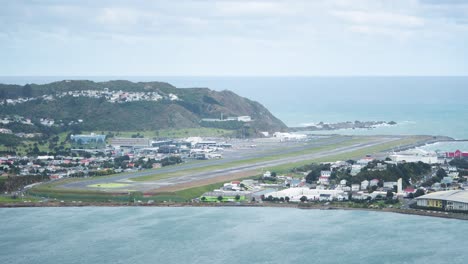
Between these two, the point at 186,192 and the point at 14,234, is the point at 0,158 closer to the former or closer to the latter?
the point at 186,192

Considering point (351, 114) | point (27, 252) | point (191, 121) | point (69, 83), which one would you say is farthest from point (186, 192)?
point (351, 114)

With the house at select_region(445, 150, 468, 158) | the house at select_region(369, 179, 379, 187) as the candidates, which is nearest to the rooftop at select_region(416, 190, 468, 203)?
the house at select_region(369, 179, 379, 187)

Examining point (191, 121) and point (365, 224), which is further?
point (191, 121)

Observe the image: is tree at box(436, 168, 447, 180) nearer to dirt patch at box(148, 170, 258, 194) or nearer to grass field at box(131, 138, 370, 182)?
dirt patch at box(148, 170, 258, 194)

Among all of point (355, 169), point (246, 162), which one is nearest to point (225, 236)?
point (355, 169)

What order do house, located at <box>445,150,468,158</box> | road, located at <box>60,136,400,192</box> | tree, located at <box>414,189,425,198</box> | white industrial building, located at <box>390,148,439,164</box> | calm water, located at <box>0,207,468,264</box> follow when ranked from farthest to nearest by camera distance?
house, located at <box>445,150,468,158</box>
white industrial building, located at <box>390,148,439,164</box>
road, located at <box>60,136,400,192</box>
tree, located at <box>414,189,425,198</box>
calm water, located at <box>0,207,468,264</box>

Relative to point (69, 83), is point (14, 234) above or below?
below
